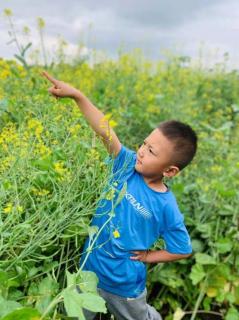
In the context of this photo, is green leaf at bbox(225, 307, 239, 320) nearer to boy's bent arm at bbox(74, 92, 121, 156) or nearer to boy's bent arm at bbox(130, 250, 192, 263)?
boy's bent arm at bbox(130, 250, 192, 263)

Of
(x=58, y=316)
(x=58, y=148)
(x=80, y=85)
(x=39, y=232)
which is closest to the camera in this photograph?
(x=58, y=316)

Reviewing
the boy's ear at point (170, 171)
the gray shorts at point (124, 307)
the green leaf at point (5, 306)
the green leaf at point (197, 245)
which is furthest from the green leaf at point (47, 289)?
the green leaf at point (197, 245)

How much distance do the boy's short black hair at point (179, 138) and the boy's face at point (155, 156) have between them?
0.7 inches

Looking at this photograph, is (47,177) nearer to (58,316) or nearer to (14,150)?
(14,150)

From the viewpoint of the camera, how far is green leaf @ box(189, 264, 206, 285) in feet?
9.32

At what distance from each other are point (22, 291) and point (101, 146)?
2.33ft

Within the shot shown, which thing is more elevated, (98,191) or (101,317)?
(98,191)

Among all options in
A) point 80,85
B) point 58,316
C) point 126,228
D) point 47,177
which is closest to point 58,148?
point 47,177

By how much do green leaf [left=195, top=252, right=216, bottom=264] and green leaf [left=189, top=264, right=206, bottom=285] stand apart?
1.8 inches

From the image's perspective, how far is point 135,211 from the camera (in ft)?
6.82

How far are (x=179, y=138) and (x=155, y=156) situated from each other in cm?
12

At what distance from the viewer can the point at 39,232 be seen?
1.79 meters

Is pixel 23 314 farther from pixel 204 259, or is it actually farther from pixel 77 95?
pixel 204 259

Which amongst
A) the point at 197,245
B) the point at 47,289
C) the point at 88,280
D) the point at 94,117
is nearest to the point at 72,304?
the point at 88,280
